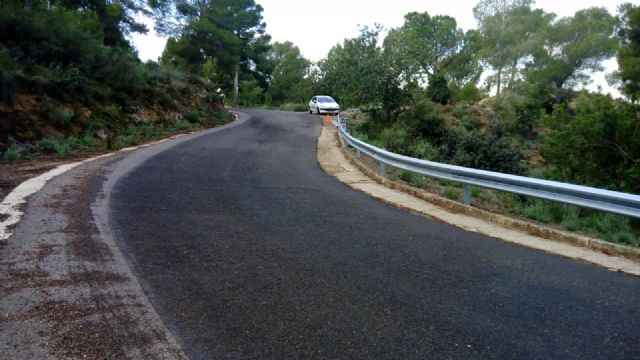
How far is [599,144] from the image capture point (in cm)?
1617

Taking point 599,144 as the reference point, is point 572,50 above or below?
above

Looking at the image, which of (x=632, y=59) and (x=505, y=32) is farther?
(x=505, y=32)

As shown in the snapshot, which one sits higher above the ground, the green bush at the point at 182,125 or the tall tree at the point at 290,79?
the tall tree at the point at 290,79

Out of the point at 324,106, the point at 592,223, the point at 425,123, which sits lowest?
the point at 592,223

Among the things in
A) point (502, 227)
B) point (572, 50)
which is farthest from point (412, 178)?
point (572, 50)

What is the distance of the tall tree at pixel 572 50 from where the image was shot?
46125 mm

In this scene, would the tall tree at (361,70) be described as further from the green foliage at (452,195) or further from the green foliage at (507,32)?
the green foliage at (507,32)

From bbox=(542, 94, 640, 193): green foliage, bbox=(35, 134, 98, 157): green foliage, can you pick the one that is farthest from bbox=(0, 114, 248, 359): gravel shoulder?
bbox=(542, 94, 640, 193): green foliage

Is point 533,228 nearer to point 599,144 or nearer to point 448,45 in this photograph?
point 599,144

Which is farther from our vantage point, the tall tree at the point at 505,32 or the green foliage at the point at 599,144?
the tall tree at the point at 505,32

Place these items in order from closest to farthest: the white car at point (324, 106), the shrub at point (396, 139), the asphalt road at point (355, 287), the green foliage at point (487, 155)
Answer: the asphalt road at point (355, 287), the green foliage at point (487, 155), the shrub at point (396, 139), the white car at point (324, 106)

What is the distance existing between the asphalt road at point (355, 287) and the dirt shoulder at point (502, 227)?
0.34m

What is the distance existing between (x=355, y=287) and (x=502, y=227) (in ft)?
12.1

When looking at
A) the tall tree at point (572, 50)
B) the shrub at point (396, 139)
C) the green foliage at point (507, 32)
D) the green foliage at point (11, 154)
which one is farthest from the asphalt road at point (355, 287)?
the green foliage at point (507, 32)
